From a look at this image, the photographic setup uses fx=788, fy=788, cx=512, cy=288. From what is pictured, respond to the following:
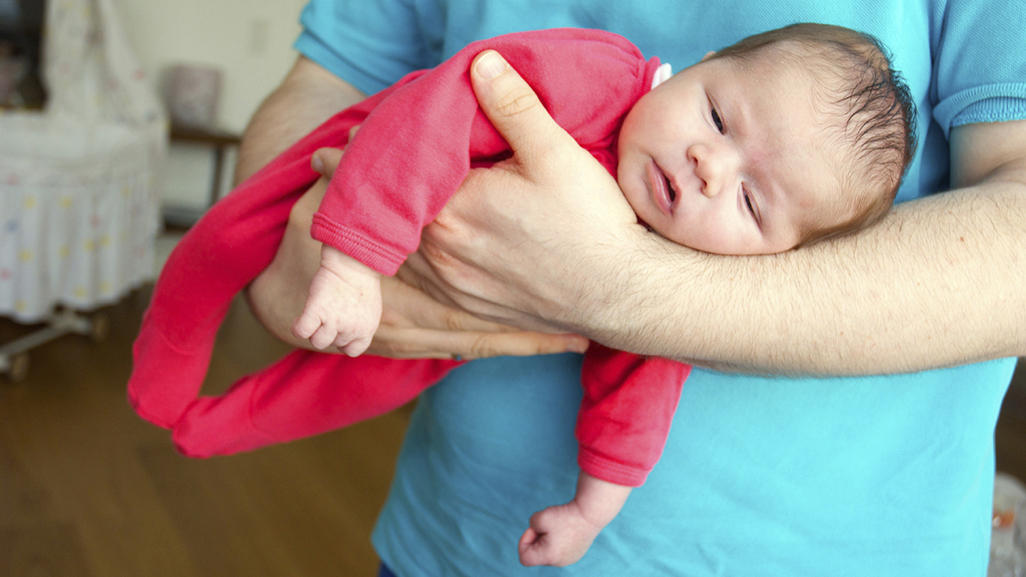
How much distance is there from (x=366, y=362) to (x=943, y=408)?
25.4 inches

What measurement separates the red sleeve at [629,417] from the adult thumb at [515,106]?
0.26 metres

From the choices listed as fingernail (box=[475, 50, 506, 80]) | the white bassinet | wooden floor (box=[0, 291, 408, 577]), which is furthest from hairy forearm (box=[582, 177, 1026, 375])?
the white bassinet

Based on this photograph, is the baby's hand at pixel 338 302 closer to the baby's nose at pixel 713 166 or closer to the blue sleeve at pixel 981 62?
the baby's nose at pixel 713 166

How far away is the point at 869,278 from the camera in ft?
2.32

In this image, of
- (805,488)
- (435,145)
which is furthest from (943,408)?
(435,145)

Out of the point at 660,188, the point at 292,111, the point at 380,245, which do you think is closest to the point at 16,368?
the point at 292,111

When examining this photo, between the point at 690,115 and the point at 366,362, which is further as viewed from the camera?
the point at 366,362

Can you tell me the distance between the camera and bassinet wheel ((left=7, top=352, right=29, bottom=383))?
3037 mm

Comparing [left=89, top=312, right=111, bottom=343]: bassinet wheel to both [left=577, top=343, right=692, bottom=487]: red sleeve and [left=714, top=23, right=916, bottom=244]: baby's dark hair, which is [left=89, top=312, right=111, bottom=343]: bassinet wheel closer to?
[left=577, top=343, right=692, bottom=487]: red sleeve

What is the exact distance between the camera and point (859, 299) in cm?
70

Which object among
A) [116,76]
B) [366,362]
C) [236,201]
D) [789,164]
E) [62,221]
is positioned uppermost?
[789,164]

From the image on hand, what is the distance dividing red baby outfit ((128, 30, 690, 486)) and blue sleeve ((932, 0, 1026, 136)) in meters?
0.29

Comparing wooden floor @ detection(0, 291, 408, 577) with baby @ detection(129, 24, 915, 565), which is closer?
baby @ detection(129, 24, 915, 565)

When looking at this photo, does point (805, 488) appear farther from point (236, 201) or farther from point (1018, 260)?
point (236, 201)
